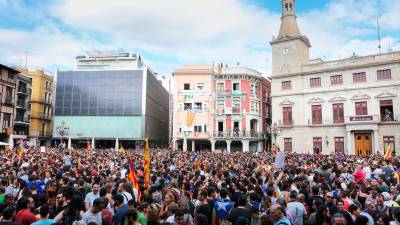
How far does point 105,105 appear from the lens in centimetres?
5128

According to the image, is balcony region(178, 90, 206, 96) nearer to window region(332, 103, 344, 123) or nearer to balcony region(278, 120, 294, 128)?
balcony region(278, 120, 294, 128)

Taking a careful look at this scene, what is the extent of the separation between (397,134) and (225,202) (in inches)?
1346

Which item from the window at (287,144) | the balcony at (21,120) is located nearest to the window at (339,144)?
the window at (287,144)

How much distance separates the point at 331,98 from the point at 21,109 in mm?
45081

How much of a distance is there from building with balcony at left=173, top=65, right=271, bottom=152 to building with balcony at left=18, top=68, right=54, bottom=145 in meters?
24.5

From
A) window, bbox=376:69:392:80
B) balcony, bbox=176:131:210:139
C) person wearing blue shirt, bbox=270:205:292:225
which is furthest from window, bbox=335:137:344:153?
person wearing blue shirt, bbox=270:205:292:225

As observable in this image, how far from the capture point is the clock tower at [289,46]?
4006cm

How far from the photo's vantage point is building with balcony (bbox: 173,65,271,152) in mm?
45469

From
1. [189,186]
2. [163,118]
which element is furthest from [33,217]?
[163,118]

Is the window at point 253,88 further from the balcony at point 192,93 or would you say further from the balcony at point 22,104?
the balcony at point 22,104

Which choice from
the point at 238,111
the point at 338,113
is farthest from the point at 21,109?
the point at 338,113

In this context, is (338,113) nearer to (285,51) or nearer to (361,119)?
(361,119)

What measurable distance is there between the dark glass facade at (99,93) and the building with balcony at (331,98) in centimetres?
2348

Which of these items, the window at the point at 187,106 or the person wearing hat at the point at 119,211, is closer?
the person wearing hat at the point at 119,211
